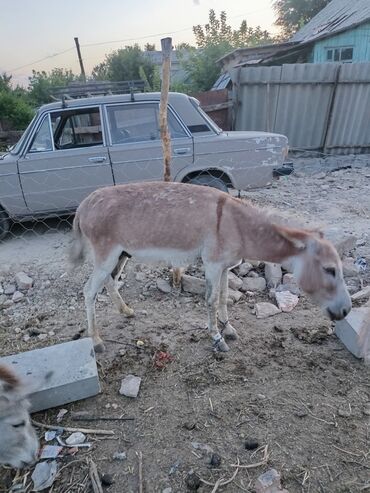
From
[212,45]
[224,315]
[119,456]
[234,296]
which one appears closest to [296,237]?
[224,315]

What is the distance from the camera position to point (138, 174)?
560 centimetres

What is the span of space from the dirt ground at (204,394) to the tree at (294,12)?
3245cm

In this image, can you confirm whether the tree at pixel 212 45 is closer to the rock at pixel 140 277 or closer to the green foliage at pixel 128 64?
the green foliage at pixel 128 64

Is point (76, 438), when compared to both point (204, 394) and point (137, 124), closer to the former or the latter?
point (204, 394)

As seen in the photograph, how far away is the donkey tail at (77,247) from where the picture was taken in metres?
3.45

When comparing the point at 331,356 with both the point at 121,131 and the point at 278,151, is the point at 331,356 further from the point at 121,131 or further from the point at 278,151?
the point at 121,131

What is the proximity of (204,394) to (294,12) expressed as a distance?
36686mm

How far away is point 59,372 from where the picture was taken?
8.87ft

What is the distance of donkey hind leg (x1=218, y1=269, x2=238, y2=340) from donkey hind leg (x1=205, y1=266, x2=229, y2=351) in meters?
0.16

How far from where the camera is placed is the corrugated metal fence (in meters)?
10.3

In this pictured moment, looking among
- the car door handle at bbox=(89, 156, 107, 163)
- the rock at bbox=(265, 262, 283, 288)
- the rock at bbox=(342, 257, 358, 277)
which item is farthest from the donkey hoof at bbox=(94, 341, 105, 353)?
the car door handle at bbox=(89, 156, 107, 163)

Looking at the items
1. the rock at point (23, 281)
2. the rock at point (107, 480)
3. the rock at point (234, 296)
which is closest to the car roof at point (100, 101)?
the rock at point (23, 281)

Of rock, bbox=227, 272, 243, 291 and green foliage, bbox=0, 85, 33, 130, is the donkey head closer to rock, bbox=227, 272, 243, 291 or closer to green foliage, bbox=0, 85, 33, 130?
rock, bbox=227, 272, 243, 291

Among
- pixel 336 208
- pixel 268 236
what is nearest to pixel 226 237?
pixel 268 236
